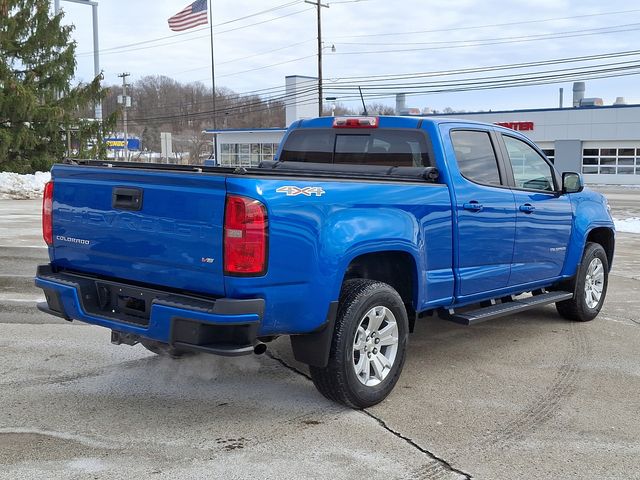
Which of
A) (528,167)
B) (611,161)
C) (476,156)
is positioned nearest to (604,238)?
(528,167)

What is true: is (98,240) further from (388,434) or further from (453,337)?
(453,337)

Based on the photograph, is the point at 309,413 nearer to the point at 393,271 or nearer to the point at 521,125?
the point at 393,271

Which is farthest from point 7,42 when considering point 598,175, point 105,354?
point 598,175

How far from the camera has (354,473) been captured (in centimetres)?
370

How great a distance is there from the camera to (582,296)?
7.21 meters

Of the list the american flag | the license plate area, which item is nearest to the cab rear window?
the license plate area

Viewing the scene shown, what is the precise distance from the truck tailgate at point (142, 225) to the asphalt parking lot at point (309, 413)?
0.93 meters

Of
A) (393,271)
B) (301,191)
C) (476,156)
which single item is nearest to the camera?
(301,191)

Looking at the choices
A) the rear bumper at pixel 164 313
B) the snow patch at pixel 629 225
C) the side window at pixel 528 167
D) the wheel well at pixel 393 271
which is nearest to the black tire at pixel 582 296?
the side window at pixel 528 167

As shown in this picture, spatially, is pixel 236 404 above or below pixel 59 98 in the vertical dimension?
below

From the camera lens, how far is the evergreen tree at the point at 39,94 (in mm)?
27781

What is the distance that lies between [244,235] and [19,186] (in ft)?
81.3

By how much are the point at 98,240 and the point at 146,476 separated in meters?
1.63

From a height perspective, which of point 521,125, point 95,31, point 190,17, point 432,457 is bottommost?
point 432,457
